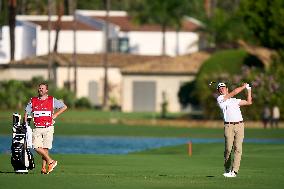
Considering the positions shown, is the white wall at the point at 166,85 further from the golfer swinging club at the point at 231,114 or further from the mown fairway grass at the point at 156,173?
the golfer swinging club at the point at 231,114

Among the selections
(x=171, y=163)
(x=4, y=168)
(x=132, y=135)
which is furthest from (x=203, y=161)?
(x=132, y=135)

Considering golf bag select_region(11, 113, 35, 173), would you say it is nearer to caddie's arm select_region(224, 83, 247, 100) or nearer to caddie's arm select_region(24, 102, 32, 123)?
caddie's arm select_region(24, 102, 32, 123)

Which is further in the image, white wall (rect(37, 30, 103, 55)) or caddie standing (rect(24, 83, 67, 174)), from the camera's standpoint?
white wall (rect(37, 30, 103, 55))

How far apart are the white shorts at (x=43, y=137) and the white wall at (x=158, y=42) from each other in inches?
4068

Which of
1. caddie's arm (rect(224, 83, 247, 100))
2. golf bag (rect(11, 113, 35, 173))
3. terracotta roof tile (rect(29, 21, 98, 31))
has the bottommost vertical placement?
golf bag (rect(11, 113, 35, 173))

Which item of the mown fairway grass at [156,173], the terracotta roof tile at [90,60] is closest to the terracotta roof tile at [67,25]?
the terracotta roof tile at [90,60]

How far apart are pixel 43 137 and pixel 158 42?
10464 centimetres

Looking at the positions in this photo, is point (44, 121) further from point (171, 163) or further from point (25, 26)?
point (25, 26)

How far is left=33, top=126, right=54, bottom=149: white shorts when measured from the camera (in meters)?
27.8

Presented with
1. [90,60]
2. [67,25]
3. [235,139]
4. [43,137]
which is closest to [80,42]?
[67,25]

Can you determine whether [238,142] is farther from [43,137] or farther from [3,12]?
[3,12]

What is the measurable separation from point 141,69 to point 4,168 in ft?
241

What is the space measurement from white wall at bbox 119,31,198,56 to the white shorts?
103 metres

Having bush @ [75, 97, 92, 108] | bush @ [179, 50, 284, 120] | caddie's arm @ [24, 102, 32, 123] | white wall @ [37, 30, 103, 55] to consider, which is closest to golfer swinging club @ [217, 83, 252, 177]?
caddie's arm @ [24, 102, 32, 123]
